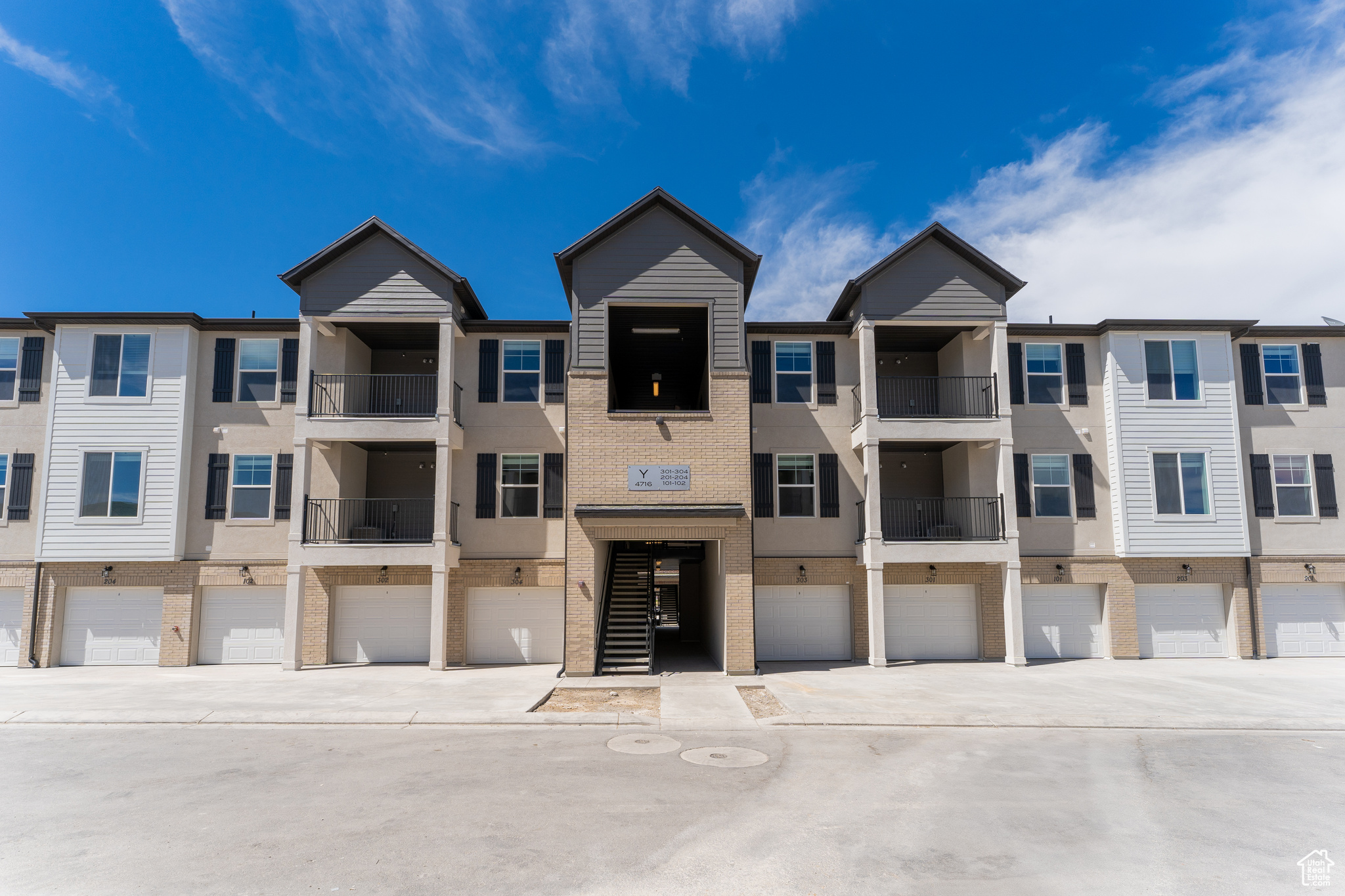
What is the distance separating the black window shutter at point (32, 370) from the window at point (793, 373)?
62.5ft

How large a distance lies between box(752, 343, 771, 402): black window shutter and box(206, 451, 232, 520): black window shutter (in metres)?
13.8

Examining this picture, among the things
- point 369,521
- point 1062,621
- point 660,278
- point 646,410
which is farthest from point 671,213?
point 1062,621

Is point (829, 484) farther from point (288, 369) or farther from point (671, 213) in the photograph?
point (288, 369)

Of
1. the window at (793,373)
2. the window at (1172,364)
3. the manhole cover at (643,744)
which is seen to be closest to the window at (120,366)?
the manhole cover at (643,744)

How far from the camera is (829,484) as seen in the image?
19609mm

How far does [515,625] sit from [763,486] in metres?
7.26

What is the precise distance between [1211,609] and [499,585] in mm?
18627

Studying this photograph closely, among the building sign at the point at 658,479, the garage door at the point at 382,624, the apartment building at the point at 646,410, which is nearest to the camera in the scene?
the building sign at the point at 658,479

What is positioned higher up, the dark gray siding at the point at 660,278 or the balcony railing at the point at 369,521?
the dark gray siding at the point at 660,278

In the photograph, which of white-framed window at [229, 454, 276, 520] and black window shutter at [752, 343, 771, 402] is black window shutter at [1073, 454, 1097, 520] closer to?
black window shutter at [752, 343, 771, 402]

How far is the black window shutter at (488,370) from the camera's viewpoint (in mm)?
19500

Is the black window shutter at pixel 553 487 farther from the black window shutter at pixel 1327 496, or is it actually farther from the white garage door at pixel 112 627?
the black window shutter at pixel 1327 496

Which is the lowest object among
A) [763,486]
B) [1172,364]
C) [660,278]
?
[763,486]

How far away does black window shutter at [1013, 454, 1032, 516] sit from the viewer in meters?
19.6
